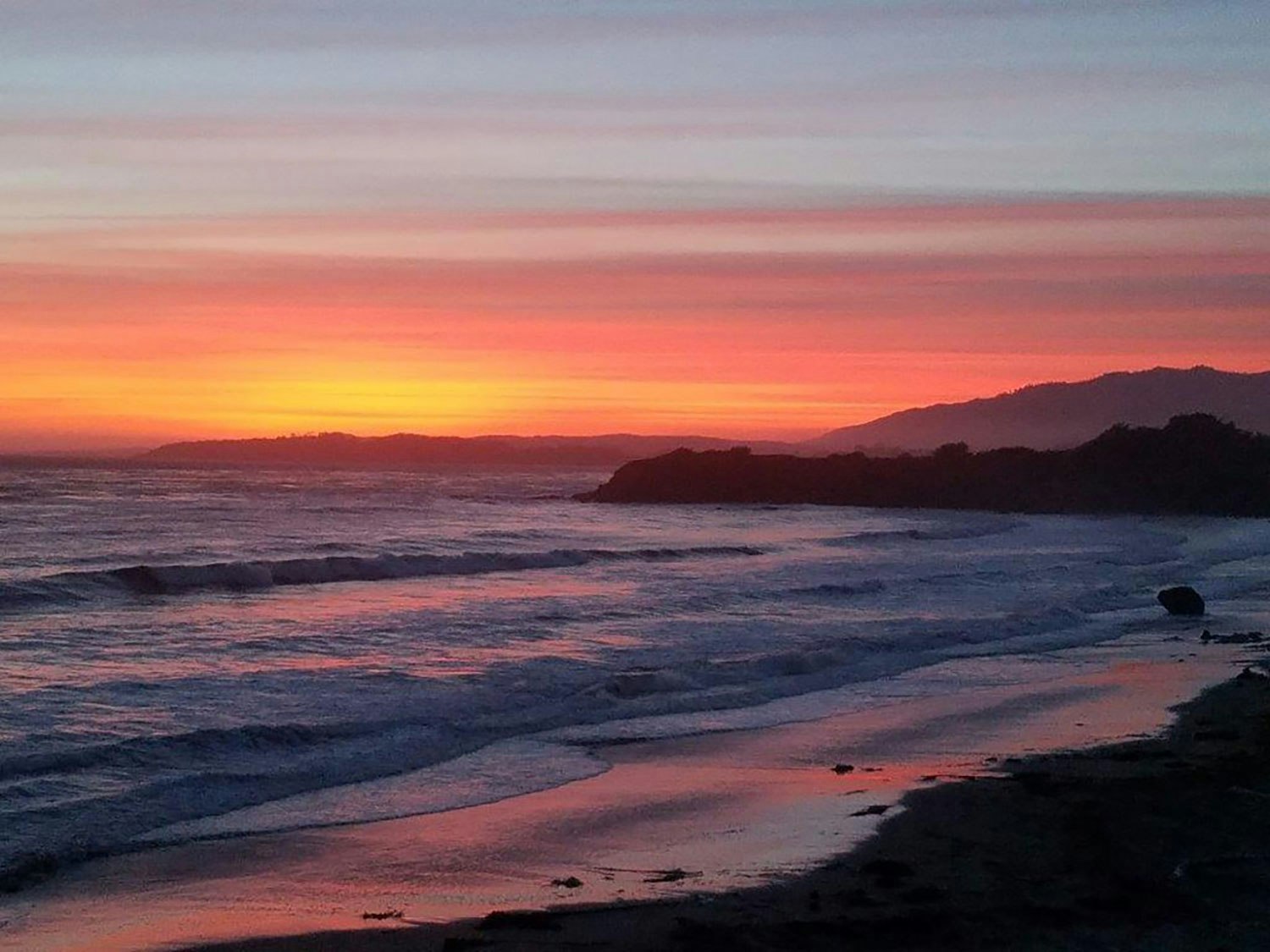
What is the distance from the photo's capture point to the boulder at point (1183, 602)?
23.7 meters

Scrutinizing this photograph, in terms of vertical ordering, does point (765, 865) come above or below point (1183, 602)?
below

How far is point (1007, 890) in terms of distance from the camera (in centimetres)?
754

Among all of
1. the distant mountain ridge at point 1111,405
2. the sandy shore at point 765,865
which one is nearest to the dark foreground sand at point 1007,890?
the sandy shore at point 765,865

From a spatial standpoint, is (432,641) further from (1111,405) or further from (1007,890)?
(1111,405)

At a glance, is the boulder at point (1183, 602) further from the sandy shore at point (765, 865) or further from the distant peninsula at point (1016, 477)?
the distant peninsula at point (1016, 477)

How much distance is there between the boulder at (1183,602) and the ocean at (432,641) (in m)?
0.61

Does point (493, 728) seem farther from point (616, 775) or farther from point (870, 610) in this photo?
point (870, 610)

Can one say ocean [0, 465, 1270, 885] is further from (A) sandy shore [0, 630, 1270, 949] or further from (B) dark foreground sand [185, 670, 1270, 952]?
(B) dark foreground sand [185, 670, 1270, 952]

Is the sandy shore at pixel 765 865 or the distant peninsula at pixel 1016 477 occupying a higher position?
the distant peninsula at pixel 1016 477

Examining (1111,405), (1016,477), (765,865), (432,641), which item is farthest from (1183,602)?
(1111,405)

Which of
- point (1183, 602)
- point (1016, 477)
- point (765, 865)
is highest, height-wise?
point (1016, 477)

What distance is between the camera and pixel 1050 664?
18.3 meters

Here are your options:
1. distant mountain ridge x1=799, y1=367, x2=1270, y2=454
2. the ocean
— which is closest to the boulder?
the ocean

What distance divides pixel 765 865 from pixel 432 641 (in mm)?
10847
